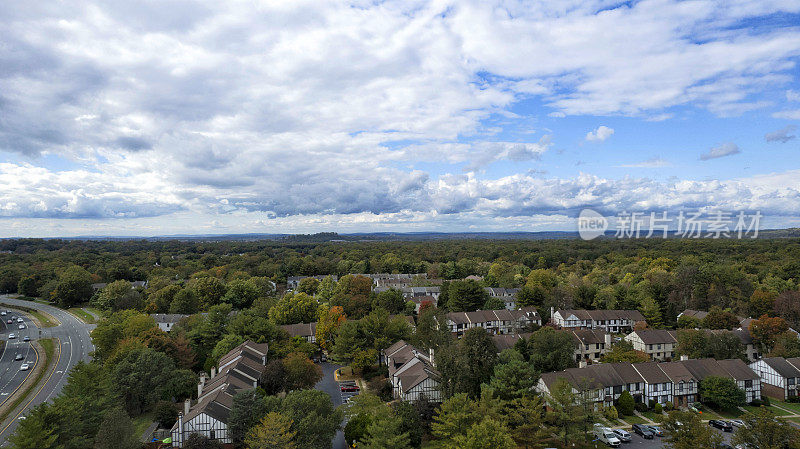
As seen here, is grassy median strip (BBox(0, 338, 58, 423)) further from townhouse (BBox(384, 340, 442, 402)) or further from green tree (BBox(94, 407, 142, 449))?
townhouse (BBox(384, 340, 442, 402))

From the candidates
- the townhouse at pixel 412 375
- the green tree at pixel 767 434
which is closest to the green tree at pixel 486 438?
the townhouse at pixel 412 375

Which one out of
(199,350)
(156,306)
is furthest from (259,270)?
(199,350)

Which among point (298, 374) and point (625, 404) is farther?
point (298, 374)

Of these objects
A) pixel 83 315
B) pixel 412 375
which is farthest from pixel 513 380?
pixel 83 315

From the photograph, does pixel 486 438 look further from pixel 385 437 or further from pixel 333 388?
pixel 333 388

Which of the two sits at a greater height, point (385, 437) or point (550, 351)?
point (385, 437)

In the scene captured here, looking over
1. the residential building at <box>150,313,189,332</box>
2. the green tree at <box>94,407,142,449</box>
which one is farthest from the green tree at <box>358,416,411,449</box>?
the residential building at <box>150,313,189,332</box>
